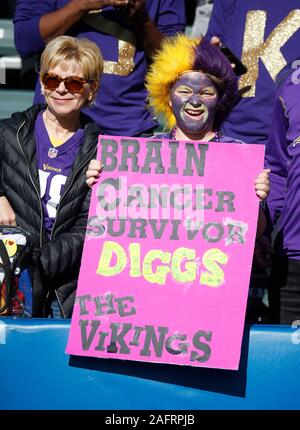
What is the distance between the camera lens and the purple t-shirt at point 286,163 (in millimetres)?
3543

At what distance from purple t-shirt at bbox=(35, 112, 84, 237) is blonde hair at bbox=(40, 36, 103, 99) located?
24 centimetres

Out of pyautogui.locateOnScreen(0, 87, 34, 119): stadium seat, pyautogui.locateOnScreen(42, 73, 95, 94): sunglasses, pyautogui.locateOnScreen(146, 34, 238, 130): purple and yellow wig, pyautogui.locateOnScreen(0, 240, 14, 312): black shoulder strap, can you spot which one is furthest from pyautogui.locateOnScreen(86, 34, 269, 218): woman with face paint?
pyautogui.locateOnScreen(0, 87, 34, 119): stadium seat

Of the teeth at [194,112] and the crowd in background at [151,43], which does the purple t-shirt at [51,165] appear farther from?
the crowd in background at [151,43]

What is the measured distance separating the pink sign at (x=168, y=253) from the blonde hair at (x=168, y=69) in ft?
1.82

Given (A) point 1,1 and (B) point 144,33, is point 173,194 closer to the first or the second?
(B) point 144,33

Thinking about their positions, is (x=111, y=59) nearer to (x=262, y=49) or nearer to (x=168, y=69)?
(x=262, y=49)

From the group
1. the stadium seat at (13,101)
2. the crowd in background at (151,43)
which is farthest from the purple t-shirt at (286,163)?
the stadium seat at (13,101)

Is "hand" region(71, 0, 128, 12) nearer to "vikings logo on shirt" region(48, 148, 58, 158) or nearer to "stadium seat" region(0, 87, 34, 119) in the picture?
"vikings logo on shirt" region(48, 148, 58, 158)

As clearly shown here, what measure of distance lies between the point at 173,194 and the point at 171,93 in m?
0.67

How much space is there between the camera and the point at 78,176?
3.76 m

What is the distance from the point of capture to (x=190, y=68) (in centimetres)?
375

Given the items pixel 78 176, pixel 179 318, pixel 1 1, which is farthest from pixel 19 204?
pixel 1 1

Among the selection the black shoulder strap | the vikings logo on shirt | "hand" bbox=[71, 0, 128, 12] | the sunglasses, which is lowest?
the black shoulder strap

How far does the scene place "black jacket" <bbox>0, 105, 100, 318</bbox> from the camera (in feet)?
12.0
